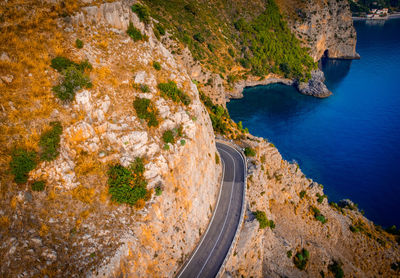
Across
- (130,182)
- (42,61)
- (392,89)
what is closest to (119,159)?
(130,182)

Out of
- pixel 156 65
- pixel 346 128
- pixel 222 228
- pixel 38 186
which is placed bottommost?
pixel 346 128

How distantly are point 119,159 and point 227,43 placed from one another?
93742 millimetres

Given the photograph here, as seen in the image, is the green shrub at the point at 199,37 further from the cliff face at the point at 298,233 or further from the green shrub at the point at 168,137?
the green shrub at the point at 168,137

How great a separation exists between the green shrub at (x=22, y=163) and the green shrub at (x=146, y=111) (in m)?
10.3

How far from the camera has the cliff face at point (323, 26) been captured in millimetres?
122688

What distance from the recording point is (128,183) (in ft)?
65.5

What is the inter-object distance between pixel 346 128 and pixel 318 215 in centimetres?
5149

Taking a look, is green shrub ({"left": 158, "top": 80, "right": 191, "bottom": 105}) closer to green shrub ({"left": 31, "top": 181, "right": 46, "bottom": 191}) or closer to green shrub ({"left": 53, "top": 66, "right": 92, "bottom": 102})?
green shrub ({"left": 53, "top": 66, "right": 92, "bottom": 102})

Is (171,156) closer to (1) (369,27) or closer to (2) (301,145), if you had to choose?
(2) (301,145)

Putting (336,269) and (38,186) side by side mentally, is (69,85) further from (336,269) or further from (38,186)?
(336,269)

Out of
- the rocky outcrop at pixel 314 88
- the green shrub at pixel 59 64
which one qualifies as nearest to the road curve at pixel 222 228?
the green shrub at pixel 59 64

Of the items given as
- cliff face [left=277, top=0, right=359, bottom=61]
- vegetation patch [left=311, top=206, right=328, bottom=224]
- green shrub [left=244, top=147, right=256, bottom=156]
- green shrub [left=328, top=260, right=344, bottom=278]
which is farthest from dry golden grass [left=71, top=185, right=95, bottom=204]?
cliff face [left=277, top=0, right=359, bottom=61]

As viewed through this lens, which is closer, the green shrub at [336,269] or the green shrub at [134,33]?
the green shrub at [134,33]

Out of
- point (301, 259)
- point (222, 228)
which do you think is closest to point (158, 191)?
point (222, 228)
